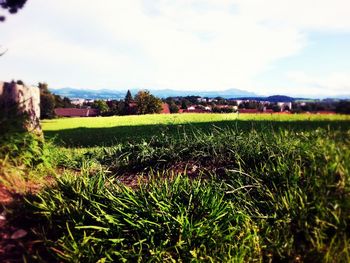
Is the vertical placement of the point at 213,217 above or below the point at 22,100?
below

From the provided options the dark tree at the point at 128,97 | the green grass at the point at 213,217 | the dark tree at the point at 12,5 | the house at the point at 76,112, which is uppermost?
the dark tree at the point at 12,5

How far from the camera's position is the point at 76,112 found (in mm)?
39500

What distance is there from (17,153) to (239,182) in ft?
9.14

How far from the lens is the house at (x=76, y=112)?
1396 inches

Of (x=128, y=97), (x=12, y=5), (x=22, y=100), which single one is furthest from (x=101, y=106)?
(x=22, y=100)

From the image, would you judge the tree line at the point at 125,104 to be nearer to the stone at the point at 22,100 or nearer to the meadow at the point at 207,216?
the stone at the point at 22,100

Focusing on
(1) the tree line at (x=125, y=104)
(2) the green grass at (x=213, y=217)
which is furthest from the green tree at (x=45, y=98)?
(2) the green grass at (x=213, y=217)

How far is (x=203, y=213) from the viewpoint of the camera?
414 cm

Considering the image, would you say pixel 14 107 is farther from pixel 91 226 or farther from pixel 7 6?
pixel 7 6

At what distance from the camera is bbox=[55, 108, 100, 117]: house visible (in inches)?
1396

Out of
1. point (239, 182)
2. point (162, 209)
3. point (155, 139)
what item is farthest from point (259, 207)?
point (155, 139)

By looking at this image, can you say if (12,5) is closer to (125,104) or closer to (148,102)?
(148,102)

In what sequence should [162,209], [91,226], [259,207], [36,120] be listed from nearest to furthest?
1. [91,226]
2. [162,209]
3. [259,207]
4. [36,120]

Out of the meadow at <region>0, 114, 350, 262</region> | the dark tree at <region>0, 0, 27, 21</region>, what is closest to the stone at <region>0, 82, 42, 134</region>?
the meadow at <region>0, 114, 350, 262</region>
